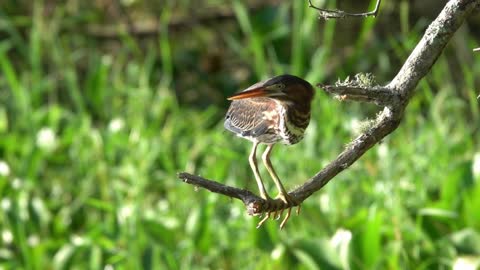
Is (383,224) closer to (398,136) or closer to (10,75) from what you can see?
(398,136)

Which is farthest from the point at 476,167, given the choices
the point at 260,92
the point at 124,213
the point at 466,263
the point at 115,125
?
the point at 260,92

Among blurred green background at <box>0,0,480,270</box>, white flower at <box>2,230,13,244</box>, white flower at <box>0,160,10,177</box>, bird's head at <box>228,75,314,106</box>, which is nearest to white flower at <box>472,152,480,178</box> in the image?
blurred green background at <box>0,0,480,270</box>

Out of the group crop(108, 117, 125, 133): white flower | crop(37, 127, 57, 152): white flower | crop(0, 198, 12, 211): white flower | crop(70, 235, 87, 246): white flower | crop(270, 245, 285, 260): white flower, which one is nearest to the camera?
crop(270, 245, 285, 260): white flower

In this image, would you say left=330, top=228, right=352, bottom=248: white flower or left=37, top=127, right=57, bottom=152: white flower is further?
left=37, top=127, right=57, bottom=152: white flower

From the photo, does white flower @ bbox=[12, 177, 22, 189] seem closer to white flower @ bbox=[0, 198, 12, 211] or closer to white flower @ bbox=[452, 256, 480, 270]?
white flower @ bbox=[0, 198, 12, 211]

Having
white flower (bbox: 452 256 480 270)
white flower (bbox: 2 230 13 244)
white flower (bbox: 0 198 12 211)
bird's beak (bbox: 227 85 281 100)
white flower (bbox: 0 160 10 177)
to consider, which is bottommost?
white flower (bbox: 2 230 13 244)

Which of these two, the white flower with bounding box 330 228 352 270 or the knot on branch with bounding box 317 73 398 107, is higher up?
the knot on branch with bounding box 317 73 398 107

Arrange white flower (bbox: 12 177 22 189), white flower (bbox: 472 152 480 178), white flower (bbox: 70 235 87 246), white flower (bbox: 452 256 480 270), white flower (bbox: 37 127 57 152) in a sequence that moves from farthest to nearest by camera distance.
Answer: white flower (bbox: 37 127 57 152)
white flower (bbox: 12 177 22 189)
white flower (bbox: 70 235 87 246)
white flower (bbox: 472 152 480 178)
white flower (bbox: 452 256 480 270)
